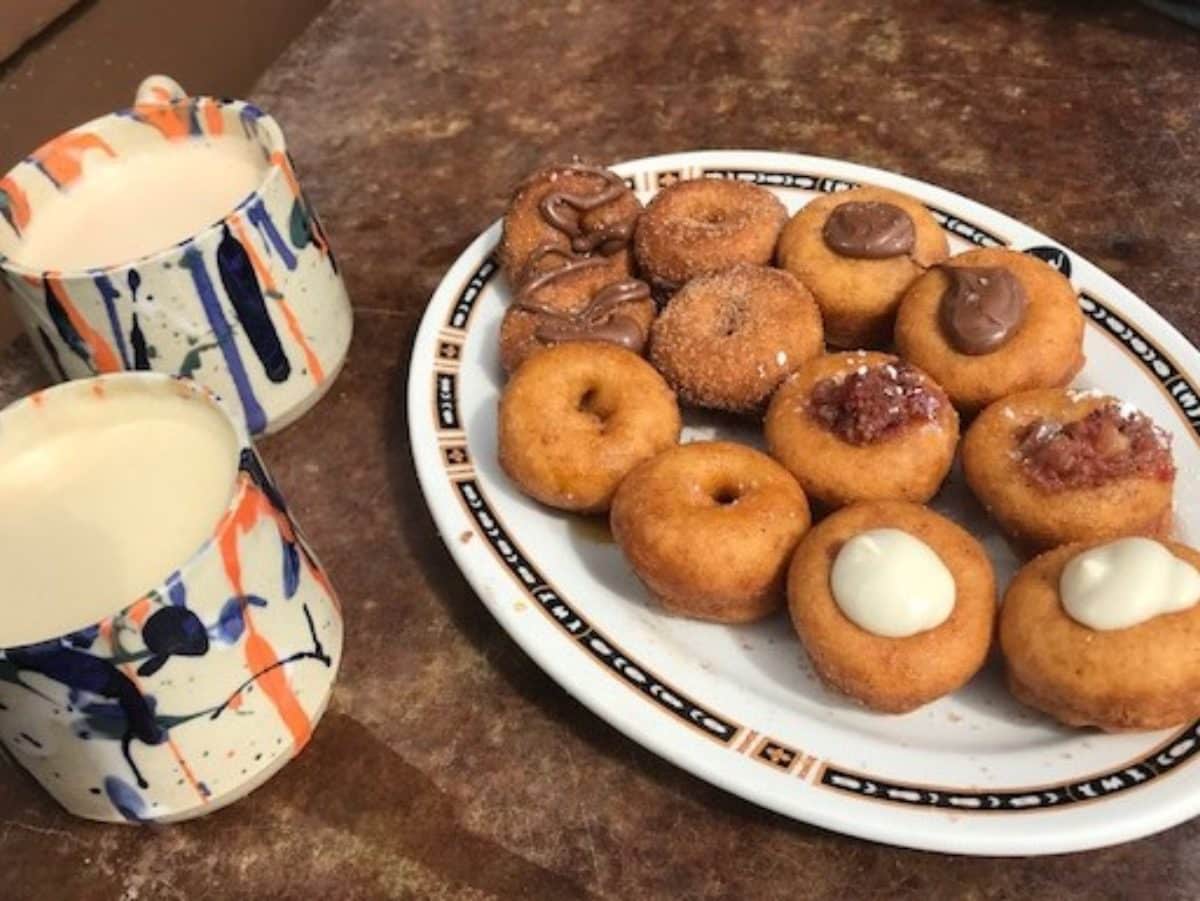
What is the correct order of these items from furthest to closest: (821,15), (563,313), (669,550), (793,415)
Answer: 1. (821,15)
2. (563,313)
3. (793,415)
4. (669,550)

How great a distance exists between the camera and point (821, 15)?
197cm

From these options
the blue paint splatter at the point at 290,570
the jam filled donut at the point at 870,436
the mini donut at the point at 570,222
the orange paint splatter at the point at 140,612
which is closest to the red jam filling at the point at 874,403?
the jam filled donut at the point at 870,436

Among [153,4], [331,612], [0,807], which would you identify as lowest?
[0,807]

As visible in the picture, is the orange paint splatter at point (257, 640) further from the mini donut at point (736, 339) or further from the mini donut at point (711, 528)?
the mini donut at point (736, 339)

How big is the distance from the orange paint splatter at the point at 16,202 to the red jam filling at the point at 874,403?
2.75 feet

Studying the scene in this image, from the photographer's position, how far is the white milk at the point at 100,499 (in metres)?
0.92

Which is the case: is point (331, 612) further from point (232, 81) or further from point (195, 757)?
point (232, 81)

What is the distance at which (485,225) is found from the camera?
1638mm

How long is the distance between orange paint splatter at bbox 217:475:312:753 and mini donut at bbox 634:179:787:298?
558 millimetres

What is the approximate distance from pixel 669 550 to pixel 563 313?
1.13ft

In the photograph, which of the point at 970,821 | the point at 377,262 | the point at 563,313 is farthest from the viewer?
Answer: the point at 377,262

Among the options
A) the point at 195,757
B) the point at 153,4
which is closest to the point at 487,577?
the point at 195,757

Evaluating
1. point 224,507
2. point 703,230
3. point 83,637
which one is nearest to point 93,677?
point 83,637

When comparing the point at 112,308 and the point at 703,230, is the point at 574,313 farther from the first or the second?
the point at 112,308
